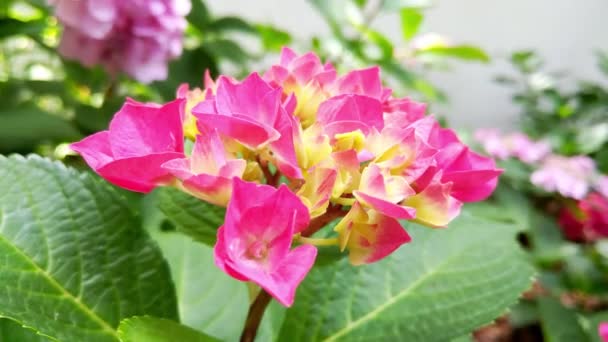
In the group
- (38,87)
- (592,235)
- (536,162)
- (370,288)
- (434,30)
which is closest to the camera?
(370,288)

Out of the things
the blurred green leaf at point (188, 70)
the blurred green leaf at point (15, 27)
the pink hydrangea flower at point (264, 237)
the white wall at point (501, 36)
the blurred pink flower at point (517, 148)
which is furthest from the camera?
the white wall at point (501, 36)

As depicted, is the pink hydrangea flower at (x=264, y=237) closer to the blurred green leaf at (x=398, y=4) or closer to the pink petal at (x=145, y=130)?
the pink petal at (x=145, y=130)

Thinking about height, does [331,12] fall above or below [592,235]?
above

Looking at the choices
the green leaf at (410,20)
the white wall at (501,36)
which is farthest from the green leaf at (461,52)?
the white wall at (501,36)

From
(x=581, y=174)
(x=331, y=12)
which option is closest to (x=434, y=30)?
(x=581, y=174)

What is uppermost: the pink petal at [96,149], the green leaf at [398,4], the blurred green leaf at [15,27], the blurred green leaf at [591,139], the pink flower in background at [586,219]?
the pink petal at [96,149]

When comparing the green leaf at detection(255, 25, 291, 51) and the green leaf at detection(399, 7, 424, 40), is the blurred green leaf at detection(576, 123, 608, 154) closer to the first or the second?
the green leaf at detection(399, 7, 424, 40)

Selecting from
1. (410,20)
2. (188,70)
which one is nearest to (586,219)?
(410,20)

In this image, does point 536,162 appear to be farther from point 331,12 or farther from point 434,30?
Result: point 434,30

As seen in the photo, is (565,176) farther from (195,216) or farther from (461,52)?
(195,216)
